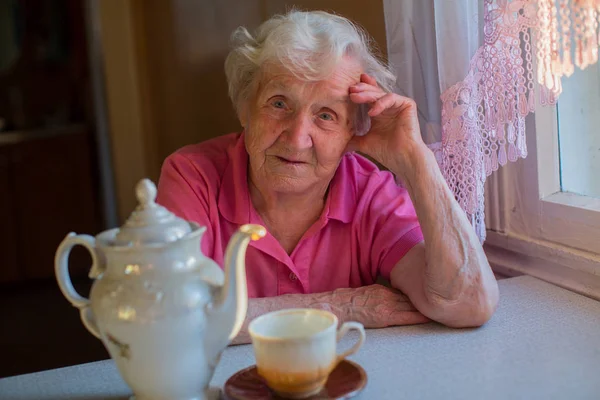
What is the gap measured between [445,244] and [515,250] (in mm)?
381

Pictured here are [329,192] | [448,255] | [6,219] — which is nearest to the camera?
[448,255]

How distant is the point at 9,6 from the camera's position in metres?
4.52

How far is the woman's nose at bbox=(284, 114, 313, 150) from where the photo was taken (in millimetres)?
1396

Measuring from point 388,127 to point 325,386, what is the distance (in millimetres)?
669

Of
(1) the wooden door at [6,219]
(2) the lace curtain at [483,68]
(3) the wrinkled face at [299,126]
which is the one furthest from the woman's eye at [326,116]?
(1) the wooden door at [6,219]

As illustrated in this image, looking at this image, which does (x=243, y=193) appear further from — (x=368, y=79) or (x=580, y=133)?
(x=580, y=133)

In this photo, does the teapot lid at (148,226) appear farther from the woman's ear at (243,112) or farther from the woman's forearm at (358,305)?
the woman's ear at (243,112)

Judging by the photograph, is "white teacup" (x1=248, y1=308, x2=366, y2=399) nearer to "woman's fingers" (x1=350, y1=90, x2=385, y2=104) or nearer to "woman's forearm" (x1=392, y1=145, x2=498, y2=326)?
"woman's forearm" (x1=392, y1=145, x2=498, y2=326)

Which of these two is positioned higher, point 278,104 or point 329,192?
point 278,104

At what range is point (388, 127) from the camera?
150 cm

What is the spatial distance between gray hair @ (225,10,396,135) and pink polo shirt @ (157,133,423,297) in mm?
150

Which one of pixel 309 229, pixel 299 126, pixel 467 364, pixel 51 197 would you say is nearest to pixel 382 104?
pixel 299 126

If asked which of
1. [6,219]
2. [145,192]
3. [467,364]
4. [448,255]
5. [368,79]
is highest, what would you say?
[368,79]

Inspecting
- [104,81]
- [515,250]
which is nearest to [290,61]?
[515,250]
